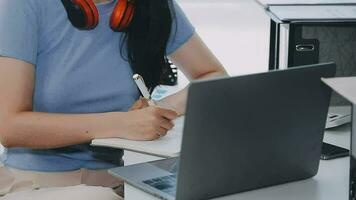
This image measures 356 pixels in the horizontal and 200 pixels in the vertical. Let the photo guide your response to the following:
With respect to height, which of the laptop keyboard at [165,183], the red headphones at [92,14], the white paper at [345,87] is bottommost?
the laptop keyboard at [165,183]

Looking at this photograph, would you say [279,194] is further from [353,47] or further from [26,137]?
[353,47]

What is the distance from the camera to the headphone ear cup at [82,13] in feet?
4.31

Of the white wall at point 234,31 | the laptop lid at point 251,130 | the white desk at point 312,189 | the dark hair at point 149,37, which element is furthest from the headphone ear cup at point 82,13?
the white wall at point 234,31

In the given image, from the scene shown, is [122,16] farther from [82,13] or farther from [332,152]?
[332,152]

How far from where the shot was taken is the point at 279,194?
104 centimetres

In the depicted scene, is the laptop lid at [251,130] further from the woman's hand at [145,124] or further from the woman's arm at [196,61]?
the woman's arm at [196,61]

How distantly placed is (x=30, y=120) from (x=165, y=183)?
351 mm

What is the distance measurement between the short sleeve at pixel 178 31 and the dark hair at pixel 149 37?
14 mm

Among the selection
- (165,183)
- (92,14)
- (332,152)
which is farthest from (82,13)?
(332,152)

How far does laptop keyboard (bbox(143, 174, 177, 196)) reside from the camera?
1.02 meters

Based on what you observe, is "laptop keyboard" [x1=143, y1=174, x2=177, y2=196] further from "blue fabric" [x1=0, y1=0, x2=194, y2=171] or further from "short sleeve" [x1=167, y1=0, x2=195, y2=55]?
"short sleeve" [x1=167, y1=0, x2=195, y2=55]

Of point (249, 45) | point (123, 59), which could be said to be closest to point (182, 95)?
point (123, 59)

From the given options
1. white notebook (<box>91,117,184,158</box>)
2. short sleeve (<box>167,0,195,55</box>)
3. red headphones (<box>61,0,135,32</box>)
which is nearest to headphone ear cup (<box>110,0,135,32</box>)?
red headphones (<box>61,0,135,32</box>)

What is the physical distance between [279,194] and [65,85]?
1.67ft
